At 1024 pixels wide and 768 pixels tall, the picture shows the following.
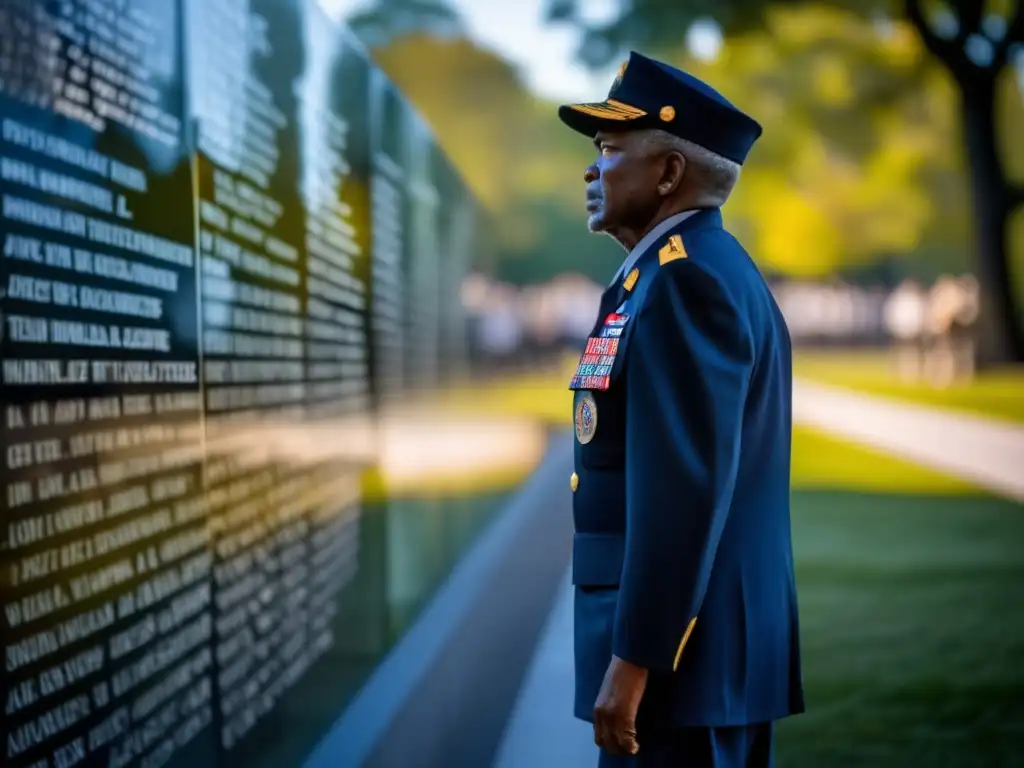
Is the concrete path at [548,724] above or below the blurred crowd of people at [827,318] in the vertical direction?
below

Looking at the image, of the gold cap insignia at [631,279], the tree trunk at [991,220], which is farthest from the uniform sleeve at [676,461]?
the tree trunk at [991,220]

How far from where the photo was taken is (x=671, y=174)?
81.2 inches

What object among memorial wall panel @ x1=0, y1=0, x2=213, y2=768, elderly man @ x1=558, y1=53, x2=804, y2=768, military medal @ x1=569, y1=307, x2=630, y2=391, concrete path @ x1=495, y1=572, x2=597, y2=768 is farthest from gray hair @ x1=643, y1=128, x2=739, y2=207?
concrete path @ x1=495, y1=572, x2=597, y2=768

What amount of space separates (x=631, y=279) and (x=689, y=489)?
1.31ft

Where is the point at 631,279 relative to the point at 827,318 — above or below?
below

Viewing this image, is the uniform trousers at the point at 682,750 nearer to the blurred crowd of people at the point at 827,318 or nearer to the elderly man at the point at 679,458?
the elderly man at the point at 679,458

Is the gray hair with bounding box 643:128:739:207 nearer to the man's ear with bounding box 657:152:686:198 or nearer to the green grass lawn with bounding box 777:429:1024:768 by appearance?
the man's ear with bounding box 657:152:686:198

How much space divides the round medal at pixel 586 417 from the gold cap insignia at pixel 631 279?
0.19 meters

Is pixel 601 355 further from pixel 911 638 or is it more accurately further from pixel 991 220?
pixel 991 220

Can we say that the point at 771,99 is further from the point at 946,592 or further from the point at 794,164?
the point at 946,592

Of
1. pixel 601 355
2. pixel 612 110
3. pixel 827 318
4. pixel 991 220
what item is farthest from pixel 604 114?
pixel 827 318

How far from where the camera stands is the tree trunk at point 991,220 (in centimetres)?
2011

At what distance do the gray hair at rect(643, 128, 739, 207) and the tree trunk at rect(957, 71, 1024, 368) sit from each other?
65.1 feet

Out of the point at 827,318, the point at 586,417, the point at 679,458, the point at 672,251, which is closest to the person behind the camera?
the point at 679,458
